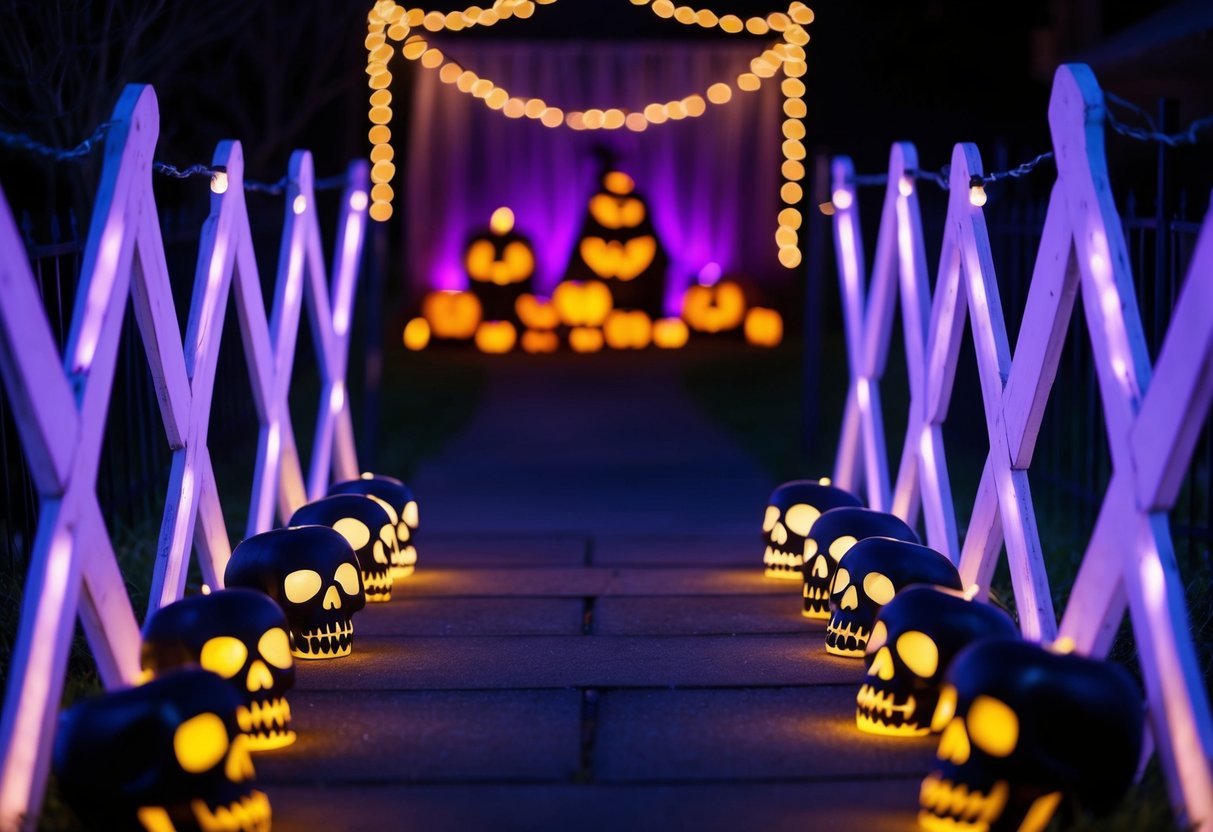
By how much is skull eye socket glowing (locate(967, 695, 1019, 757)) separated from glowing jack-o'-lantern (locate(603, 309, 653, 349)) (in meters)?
11.0

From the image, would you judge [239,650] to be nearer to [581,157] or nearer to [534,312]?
[534,312]

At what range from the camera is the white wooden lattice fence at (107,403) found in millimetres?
3117

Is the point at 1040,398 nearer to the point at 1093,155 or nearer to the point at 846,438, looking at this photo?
the point at 1093,155

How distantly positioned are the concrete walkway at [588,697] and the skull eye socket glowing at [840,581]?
8.7 inches

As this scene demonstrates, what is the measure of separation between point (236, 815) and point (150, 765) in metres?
0.21

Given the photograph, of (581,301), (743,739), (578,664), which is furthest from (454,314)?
(743,739)

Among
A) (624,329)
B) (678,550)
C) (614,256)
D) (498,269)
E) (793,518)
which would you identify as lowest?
(678,550)

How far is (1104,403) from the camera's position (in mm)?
3635

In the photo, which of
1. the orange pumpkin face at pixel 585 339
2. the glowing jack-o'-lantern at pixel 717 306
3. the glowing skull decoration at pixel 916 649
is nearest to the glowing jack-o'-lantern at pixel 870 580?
the glowing skull decoration at pixel 916 649

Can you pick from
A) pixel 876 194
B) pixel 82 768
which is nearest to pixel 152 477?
pixel 82 768

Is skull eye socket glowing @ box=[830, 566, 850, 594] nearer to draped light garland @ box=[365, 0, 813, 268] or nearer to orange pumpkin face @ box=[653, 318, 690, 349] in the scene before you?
draped light garland @ box=[365, 0, 813, 268]

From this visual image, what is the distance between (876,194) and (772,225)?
460cm

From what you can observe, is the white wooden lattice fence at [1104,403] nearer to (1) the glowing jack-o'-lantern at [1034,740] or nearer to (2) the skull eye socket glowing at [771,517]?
(1) the glowing jack-o'-lantern at [1034,740]

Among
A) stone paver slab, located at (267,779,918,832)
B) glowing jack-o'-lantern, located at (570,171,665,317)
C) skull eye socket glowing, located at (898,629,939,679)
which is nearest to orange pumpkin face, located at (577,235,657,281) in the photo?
glowing jack-o'-lantern, located at (570,171,665,317)
